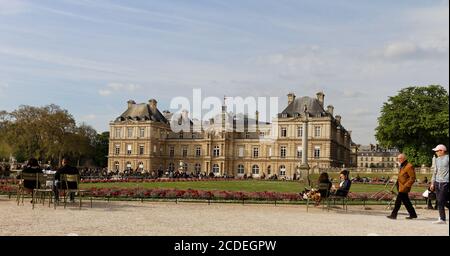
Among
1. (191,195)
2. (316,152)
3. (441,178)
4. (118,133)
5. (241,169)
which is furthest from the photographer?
(118,133)

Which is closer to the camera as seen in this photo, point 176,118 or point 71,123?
point 71,123

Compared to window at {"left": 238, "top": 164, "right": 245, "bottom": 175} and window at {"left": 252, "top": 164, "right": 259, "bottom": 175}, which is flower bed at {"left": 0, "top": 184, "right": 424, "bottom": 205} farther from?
window at {"left": 238, "top": 164, "right": 245, "bottom": 175}

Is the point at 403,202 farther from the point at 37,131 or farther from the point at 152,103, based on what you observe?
the point at 152,103

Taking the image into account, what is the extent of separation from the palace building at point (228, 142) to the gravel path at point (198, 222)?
58.2 meters

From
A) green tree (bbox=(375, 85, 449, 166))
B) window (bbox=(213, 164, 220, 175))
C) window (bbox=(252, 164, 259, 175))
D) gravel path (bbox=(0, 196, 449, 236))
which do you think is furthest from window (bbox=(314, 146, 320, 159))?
gravel path (bbox=(0, 196, 449, 236))

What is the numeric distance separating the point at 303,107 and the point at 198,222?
63.5 m

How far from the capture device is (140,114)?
82.1 m

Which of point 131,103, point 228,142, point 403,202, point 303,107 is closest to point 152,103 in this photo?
point 131,103

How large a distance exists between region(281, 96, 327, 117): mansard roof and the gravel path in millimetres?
58497

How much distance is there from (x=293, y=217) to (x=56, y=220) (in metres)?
4.99

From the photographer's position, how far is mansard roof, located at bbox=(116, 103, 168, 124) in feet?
268
